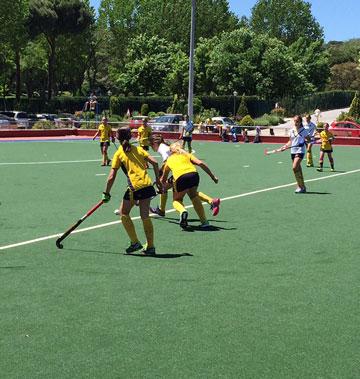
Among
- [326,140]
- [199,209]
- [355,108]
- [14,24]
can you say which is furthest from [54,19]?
[199,209]

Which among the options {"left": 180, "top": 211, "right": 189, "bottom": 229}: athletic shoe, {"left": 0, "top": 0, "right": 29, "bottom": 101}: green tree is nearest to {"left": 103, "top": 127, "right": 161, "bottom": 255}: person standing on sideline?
{"left": 180, "top": 211, "right": 189, "bottom": 229}: athletic shoe

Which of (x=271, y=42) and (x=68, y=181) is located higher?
(x=271, y=42)

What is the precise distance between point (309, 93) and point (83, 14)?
89.6ft

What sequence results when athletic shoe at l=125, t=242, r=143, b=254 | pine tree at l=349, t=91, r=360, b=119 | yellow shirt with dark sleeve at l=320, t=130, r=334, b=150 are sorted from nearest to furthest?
1. athletic shoe at l=125, t=242, r=143, b=254
2. yellow shirt with dark sleeve at l=320, t=130, r=334, b=150
3. pine tree at l=349, t=91, r=360, b=119

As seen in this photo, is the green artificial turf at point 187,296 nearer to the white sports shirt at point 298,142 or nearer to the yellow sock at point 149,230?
the yellow sock at point 149,230

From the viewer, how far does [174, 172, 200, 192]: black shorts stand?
38.4 ft

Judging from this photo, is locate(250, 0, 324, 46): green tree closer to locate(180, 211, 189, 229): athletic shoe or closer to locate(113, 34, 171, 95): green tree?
locate(113, 34, 171, 95): green tree

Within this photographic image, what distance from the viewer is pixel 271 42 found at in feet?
257

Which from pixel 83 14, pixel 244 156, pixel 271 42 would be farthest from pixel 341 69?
pixel 244 156

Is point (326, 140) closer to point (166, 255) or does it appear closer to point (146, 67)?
point (166, 255)

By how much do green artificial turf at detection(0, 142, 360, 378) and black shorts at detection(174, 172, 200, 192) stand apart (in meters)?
0.70

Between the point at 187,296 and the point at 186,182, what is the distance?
414 centimetres

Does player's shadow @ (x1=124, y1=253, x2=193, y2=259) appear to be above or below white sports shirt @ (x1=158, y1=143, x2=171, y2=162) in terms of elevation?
below

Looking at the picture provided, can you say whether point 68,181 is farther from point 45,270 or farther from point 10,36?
point 10,36
